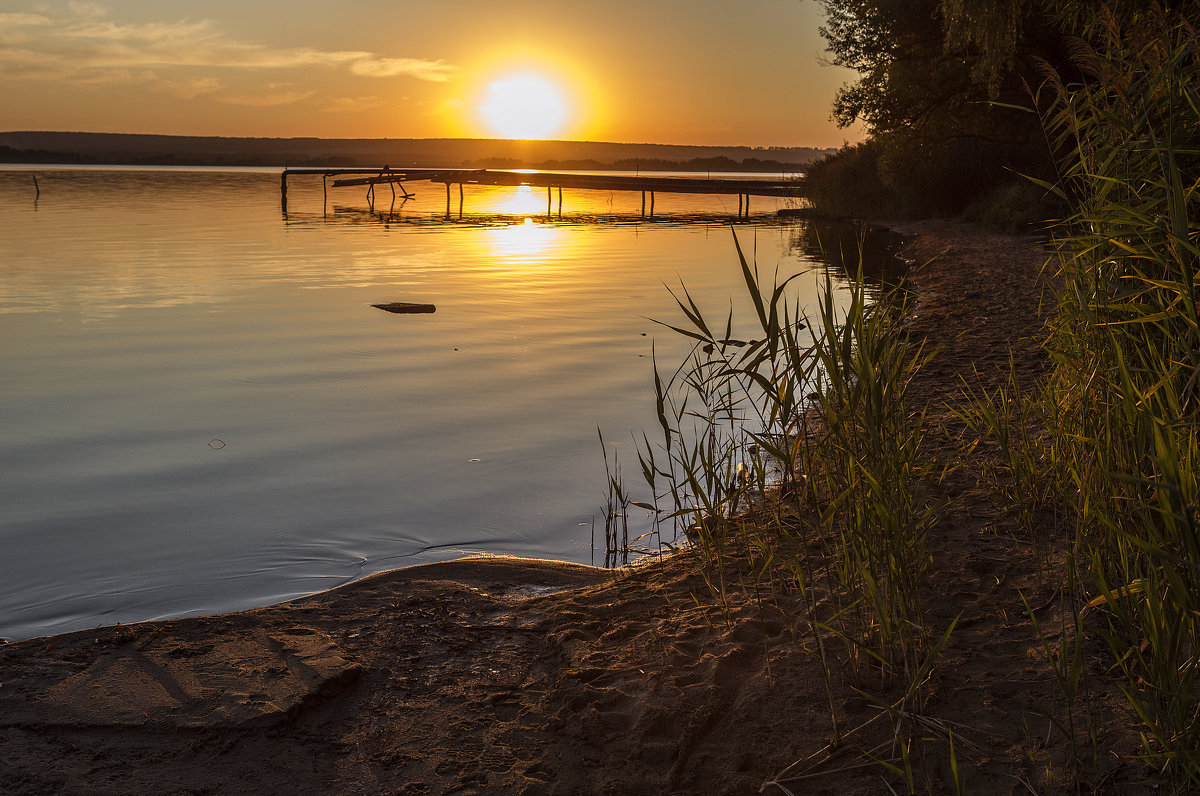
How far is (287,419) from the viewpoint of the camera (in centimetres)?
857

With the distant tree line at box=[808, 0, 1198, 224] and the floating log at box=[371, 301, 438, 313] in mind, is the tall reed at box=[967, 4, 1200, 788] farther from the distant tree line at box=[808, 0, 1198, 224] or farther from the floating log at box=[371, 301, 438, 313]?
the distant tree line at box=[808, 0, 1198, 224]

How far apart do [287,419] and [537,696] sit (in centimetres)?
582

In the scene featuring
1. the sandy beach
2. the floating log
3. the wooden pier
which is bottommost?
the sandy beach

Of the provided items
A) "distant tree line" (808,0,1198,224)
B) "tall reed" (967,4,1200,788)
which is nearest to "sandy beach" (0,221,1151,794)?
"tall reed" (967,4,1200,788)

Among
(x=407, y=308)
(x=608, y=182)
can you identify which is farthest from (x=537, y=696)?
(x=608, y=182)

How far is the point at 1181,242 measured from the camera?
8.58 feet

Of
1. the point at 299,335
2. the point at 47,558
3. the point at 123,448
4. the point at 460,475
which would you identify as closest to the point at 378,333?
the point at 299,335

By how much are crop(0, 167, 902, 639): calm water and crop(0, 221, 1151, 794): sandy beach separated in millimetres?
977

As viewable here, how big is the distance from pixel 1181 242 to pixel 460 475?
Answer: 211 inches

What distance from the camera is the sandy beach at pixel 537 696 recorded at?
2916mm

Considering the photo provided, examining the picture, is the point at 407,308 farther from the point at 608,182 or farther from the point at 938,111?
the point at 608,182

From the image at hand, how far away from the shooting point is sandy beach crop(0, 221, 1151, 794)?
292 cm

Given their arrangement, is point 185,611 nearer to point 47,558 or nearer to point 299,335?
point 47,558

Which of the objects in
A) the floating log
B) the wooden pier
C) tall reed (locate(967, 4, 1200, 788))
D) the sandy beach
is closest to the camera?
tall reed (locate(967, 4, 1200, 788))
